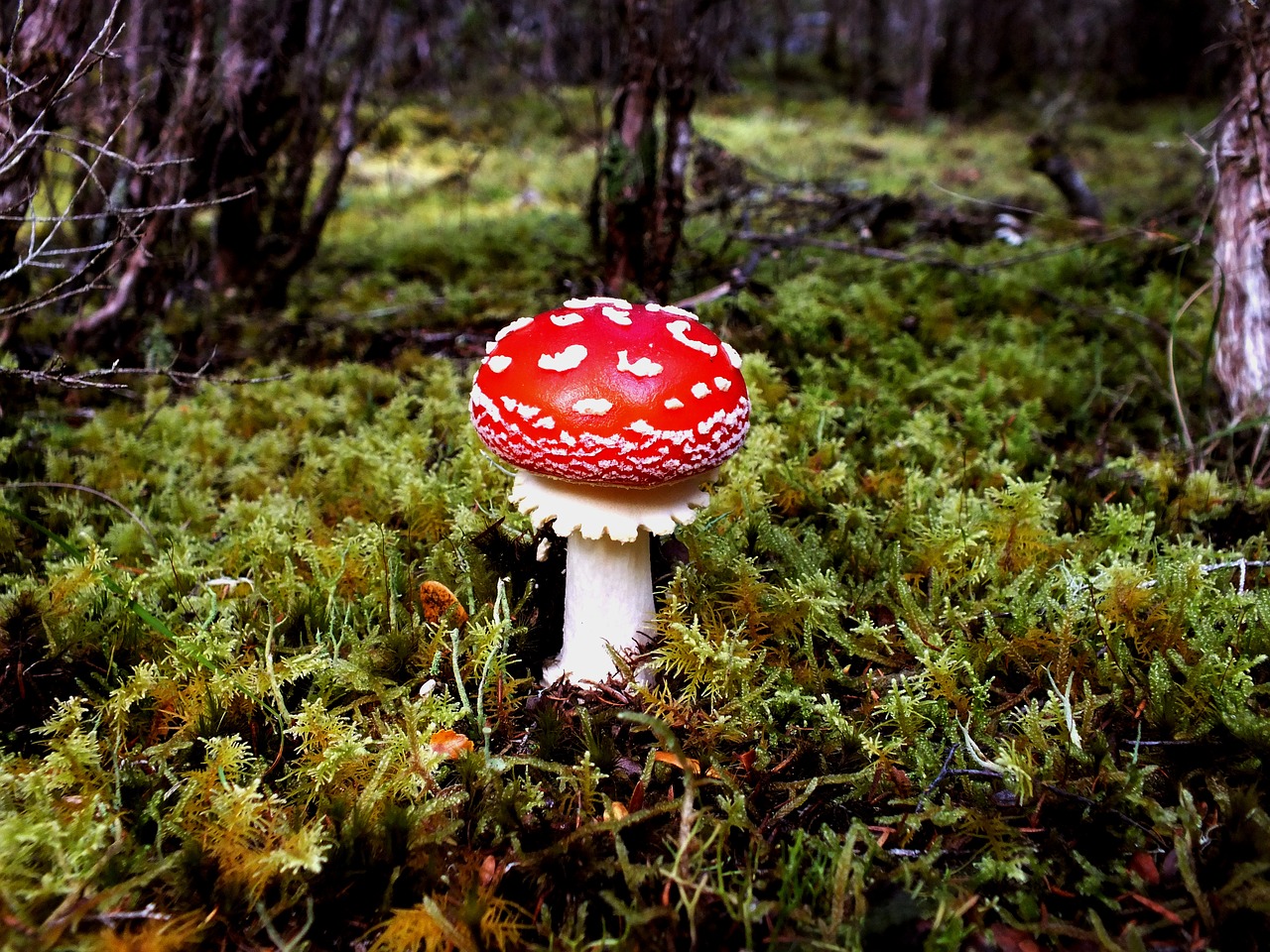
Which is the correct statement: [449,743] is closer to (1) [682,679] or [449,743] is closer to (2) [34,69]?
(1) [682,679]

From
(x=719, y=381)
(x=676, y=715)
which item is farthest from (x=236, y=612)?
(x=719, y=381)

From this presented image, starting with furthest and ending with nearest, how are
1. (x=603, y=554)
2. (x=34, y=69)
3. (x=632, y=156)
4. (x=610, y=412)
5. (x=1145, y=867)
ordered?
(x=632, y=156)
(x=34, y=69)
(x=603, y=554)
(x=610, y=412)
(x=1145, y=867)

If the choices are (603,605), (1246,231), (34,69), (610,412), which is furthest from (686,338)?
(34,69)

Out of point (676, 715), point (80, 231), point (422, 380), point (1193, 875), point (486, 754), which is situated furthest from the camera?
point (80, 231)

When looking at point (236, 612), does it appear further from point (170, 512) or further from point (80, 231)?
point (80, 231)

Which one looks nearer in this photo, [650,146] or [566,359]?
[566,359]
